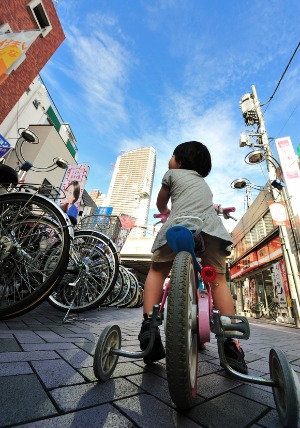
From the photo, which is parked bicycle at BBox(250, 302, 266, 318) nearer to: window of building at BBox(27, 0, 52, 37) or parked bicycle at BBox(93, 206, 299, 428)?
parked bicycle at BBox(93, 206, 299, 428)

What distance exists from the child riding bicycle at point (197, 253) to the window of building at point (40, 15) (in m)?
13.1

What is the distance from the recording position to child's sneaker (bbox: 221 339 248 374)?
49.8 inches

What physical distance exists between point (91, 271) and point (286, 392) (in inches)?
112

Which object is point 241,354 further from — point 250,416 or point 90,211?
point 90,211

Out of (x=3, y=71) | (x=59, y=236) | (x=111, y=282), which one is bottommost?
(x=111, y=282)

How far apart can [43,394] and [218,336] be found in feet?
2.55

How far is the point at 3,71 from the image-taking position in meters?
6.33

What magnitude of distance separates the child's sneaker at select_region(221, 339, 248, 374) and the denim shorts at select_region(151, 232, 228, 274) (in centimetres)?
45

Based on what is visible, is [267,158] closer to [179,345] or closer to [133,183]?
[179,345]

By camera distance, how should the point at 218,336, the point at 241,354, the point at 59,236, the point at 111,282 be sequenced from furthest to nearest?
the point at 111,282, the point at 59,236, the point at 241,354, the point at 218,336

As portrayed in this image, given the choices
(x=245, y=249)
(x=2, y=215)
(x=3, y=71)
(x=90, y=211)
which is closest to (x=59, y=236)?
(x=2, y=215)

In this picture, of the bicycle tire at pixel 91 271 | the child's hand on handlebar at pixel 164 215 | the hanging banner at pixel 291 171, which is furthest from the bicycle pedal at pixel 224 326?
the hanging banner at pixel 291 171

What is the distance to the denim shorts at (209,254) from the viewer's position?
59.0 inches

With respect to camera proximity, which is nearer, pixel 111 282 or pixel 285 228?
pixel 111 282
